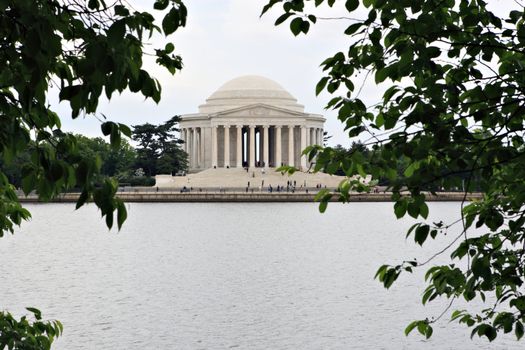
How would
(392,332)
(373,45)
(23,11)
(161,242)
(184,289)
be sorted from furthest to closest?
(161,242), (184,289), (392,332), (373,45), (23,11)

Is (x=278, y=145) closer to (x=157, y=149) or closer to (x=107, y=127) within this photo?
(x=157, y=149)

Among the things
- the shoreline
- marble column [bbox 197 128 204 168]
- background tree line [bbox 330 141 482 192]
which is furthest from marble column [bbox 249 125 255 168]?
background tree line [bbox 330 141 482 192]

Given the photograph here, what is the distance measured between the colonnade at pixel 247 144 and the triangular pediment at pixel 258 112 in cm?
225

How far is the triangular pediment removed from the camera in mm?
159625

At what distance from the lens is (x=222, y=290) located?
1278 inches

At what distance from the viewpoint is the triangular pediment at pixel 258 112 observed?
15962 centimetres

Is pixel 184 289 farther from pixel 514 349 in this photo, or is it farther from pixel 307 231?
pixel 307 231

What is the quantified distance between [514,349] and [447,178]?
1457cm

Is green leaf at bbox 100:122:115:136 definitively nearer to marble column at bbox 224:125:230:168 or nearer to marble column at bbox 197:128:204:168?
marble column at bbox 224:125:230:168

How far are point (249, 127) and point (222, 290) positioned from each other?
131 meters

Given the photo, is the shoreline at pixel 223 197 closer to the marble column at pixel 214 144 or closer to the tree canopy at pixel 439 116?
the marble column at pixel 214 144

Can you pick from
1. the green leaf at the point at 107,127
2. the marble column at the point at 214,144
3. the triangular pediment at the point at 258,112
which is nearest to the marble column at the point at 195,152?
the marble column at the point at 214,144

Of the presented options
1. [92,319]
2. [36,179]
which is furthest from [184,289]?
[36,179]

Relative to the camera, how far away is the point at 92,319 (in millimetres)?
25969
